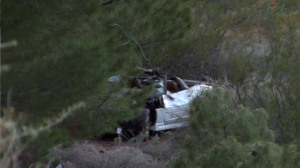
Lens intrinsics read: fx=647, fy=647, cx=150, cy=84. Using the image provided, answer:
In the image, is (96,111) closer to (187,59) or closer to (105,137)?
(105,137)

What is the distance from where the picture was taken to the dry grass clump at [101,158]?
345 inches

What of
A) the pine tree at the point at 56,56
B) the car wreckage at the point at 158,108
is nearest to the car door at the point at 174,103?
the car wreckage at the point at 158,108

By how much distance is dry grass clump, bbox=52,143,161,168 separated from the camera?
8758mm

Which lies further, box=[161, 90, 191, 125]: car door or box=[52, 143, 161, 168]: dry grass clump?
box=[161, 90, 191, 125]: car door

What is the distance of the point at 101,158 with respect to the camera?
29.2 feet

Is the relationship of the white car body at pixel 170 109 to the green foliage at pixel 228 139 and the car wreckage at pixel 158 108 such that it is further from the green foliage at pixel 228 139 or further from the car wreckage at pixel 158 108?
the green foliage at pixel 228 139

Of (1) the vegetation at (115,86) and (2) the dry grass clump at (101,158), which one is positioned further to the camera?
(2) the dry grass clump at (101,158)

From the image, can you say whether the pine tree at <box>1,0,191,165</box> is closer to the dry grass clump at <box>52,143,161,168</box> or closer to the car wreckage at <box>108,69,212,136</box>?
the dry grass clump at <box>52,143,161,168</box>

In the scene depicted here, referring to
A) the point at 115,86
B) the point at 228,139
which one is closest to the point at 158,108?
the point at 115,86

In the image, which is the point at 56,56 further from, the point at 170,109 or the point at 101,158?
the point at 170,109

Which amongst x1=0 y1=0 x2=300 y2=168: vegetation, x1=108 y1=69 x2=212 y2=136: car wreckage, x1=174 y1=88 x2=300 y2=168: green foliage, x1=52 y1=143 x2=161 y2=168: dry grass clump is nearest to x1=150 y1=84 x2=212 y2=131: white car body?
x1=108 y1=69 x2=212 y2=136: car wreckage

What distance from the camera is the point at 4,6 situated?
21.2 feet

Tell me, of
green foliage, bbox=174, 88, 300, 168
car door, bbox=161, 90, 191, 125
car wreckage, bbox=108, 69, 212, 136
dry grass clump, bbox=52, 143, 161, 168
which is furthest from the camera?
car wreckage, bbox=108, 69, 212, 136

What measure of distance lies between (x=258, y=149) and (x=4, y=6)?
113 inches
